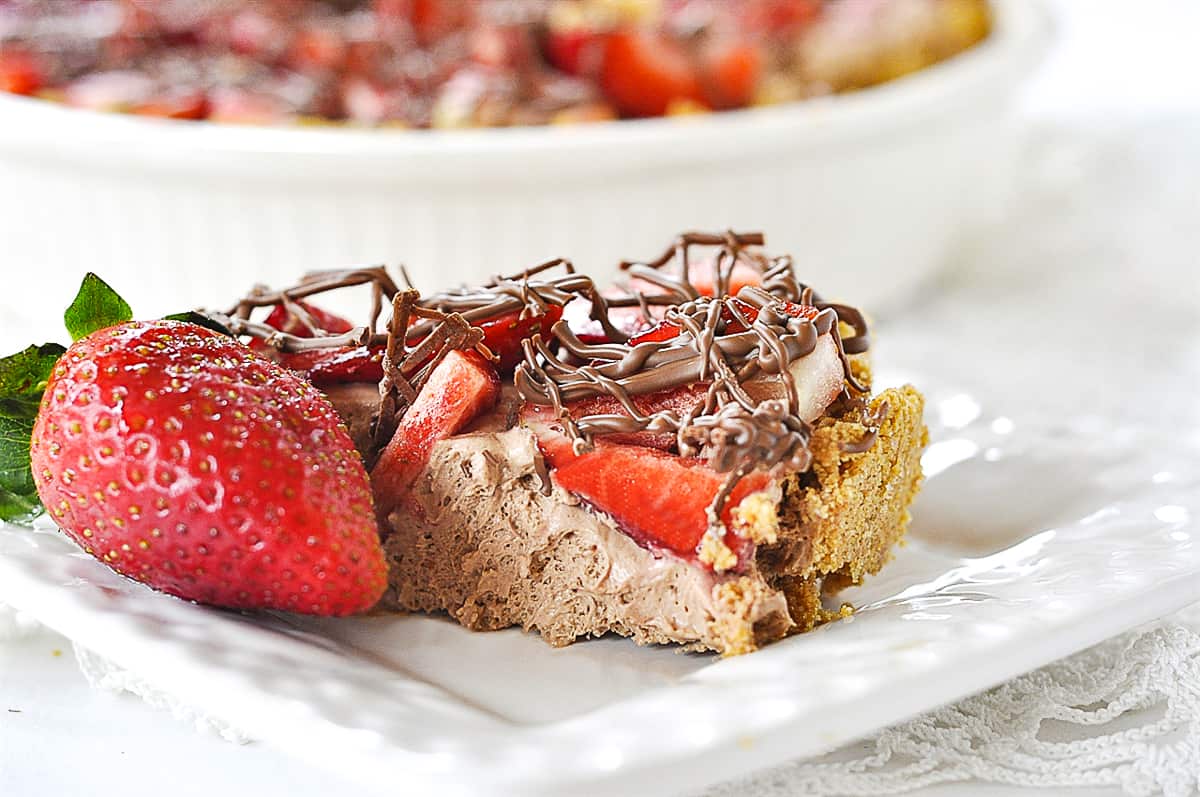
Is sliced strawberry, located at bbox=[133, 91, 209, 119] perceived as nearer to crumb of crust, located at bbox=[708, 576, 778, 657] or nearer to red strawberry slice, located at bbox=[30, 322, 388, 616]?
red strawberry slice, located at bbox=[30, 322, 388, 616]

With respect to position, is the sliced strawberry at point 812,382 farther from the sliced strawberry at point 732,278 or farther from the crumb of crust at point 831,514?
the sliced strawberry at point 732,278

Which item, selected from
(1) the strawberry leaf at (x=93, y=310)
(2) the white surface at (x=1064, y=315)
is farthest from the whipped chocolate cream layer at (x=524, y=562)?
(1) the strawberry leaf at (x=93, y=310)

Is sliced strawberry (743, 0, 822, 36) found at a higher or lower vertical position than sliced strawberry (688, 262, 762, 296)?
higher

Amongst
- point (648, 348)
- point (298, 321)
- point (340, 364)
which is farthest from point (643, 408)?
A: point (298, 321)

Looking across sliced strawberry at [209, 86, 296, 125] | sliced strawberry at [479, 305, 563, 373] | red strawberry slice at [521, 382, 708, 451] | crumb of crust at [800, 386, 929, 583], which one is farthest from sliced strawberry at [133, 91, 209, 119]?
crumb of crust at [800, 386, 929, 583]

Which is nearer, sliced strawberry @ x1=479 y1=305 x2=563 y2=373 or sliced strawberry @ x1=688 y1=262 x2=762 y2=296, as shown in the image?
sliced strawberry @ x1=479 y1=305 x2=563 y2=373
